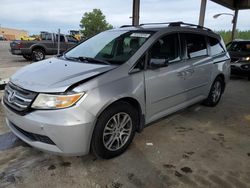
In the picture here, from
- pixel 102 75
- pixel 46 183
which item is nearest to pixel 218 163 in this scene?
pixel 102 75

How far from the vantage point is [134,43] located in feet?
10.3

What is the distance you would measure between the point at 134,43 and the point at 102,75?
0.90m

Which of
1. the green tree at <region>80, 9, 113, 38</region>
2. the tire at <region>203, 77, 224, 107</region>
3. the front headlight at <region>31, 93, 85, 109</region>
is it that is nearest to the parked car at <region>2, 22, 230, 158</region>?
the front headlight at <region>31, 93, 85, 109</region>

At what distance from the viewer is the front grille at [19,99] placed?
7.60 ft

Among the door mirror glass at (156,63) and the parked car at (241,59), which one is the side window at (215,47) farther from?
the parked car at (241,59)

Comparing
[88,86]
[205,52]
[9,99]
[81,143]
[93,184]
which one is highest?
[205,52]

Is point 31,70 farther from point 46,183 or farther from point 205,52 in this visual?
point 205,52

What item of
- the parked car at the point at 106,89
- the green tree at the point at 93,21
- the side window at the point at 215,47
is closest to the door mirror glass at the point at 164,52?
the parked car at the point at 106,89

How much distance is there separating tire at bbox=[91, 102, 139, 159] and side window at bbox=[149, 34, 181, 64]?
0.78 metres

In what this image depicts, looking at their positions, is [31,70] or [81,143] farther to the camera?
[31,70]

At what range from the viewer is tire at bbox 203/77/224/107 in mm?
4679

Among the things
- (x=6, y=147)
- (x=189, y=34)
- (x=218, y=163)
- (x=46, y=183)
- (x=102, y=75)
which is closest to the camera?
(x=46, y=183)

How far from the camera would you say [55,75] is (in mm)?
2551

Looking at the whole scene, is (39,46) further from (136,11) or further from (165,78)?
(165,78)
